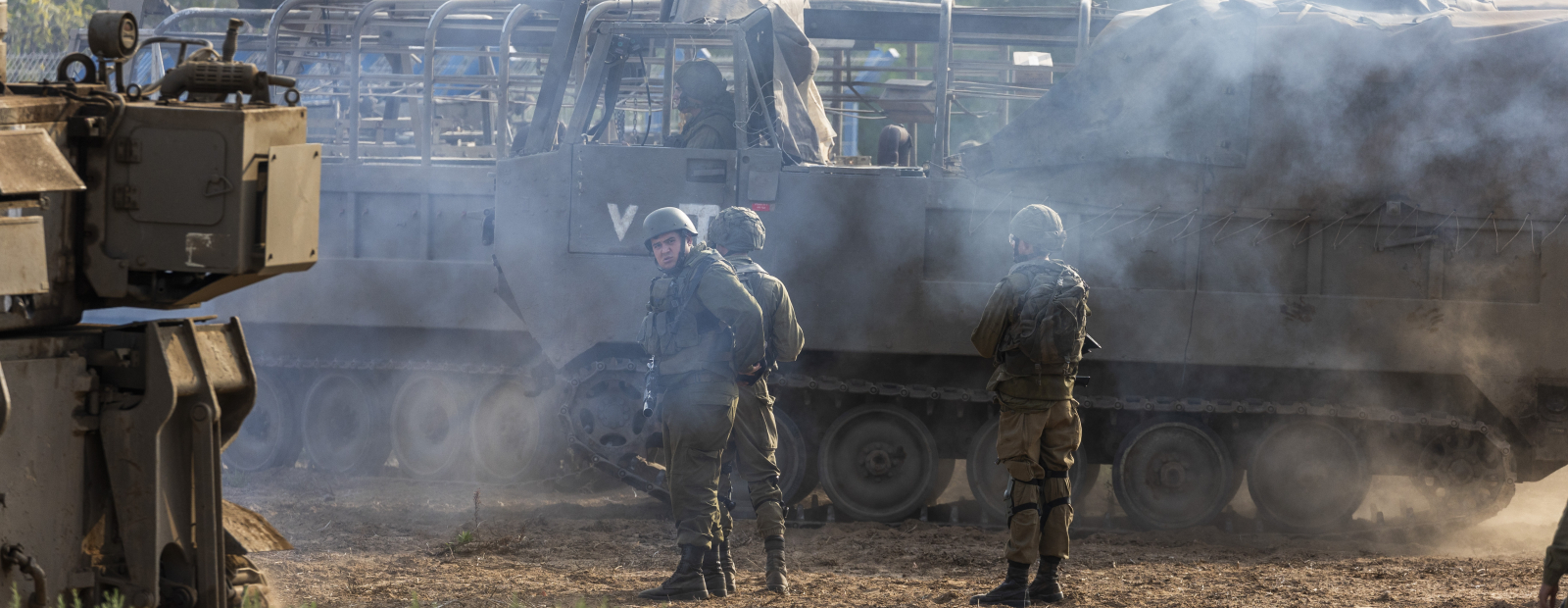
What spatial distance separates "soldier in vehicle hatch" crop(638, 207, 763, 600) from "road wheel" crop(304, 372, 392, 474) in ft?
13.6

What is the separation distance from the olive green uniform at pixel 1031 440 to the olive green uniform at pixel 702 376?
42.2 inches

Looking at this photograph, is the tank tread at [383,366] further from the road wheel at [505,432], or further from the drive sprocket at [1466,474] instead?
the drive sprocket at [1466,474]

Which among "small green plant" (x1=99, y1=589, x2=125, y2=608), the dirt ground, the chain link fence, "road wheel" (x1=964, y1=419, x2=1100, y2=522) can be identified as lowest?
the dirt ground

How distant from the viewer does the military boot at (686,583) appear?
6094 mm

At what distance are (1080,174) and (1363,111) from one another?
1.52 metres

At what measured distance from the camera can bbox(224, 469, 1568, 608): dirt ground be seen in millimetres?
6238

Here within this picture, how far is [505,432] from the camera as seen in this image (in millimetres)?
9289

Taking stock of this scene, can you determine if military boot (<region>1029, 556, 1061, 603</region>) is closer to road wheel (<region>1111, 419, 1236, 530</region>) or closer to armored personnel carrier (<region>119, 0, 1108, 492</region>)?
road wheel (<region>1111, 419, 1236, 530</region>)

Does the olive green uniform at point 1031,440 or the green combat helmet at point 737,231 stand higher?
the green combat helmet at point 737,231

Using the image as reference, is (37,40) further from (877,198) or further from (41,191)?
(41,191)

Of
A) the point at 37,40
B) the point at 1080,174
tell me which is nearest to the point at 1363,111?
the point at 1080,174

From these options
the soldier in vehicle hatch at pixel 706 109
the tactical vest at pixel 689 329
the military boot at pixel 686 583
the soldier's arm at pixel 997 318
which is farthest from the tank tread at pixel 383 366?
the soldier's arm at pixel 997 318

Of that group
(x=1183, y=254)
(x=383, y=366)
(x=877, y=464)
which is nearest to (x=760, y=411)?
(x=877, y=464)

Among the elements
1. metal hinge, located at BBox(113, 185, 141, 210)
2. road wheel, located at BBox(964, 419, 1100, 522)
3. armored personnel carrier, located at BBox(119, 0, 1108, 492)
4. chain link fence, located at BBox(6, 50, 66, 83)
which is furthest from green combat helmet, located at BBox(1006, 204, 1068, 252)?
chain link fence, located at BBox(6, 50, 66, 83)
